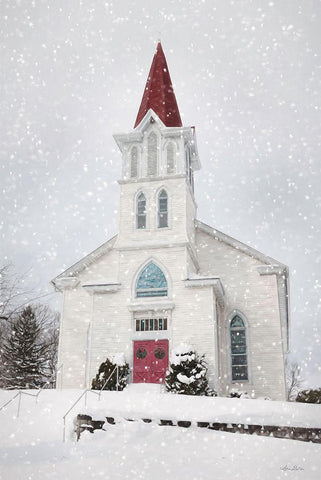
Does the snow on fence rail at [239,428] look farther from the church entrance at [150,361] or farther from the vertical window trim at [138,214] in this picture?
the vertical window trim at [138,214]

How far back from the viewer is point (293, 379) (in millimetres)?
52000

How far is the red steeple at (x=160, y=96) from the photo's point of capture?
23.3 meters

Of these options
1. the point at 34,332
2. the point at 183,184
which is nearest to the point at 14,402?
the point at 183,184

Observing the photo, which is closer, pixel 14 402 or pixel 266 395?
pixel 14 402

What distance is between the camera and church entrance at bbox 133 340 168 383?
1834 cm

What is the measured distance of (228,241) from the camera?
22047 millimetres

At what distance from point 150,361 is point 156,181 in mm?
8116

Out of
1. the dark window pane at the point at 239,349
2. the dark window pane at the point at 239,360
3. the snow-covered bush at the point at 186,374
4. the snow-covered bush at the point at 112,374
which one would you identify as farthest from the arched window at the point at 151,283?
the dark window pane at the point at 239,360

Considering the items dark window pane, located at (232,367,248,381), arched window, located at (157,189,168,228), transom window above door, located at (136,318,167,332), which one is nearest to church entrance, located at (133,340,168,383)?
transom window above door, located at (136,318,167,332)

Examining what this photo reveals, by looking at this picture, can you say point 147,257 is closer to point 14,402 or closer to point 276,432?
point 14,402

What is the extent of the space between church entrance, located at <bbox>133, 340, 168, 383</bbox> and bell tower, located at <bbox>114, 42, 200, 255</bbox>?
4246 millimetres

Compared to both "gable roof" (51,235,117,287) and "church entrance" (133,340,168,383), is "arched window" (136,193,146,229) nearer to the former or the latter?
"gable roof" (51,235,117,287)

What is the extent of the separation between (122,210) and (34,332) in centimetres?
1375
